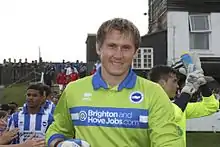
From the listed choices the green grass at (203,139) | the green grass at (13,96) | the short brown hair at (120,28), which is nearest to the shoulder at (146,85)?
the short brown hair at (120,28)

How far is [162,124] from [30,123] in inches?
153

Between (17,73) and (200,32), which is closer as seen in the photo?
(200,32)

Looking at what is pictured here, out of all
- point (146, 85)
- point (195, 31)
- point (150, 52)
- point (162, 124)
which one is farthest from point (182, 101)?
point (150, 52)

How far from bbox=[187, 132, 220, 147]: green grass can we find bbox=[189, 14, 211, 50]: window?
5.35m

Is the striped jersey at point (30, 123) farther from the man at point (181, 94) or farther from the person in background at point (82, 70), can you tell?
the person in background at point (82, 70)

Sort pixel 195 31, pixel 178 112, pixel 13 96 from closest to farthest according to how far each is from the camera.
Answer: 1. pixel 178 112
2. pixel 195 31
3. pixel 13 96

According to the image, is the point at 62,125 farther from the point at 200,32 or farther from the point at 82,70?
the point at 82,70

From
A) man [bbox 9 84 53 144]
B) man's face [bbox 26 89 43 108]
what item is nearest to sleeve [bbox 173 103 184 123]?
man [bbox 9 84 53 144]

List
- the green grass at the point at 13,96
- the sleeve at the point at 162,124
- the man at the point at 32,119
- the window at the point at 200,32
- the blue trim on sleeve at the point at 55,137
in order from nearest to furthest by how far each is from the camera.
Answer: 1. the sleeve at the point at 162,124
2. the blue trim on sleeve at the point at 55,137
3. the man at the point at 32,119
4. the window at the point at 200,32
5. the green grass at the point at 13,96

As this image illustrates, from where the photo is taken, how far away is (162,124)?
2734 mm

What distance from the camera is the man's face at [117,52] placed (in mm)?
2838

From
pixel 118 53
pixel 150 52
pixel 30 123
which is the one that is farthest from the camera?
pixel 150 52

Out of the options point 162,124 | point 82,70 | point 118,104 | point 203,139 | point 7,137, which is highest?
point 82,70

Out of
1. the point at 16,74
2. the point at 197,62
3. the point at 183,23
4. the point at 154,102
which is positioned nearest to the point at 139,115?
the point at 154,102
